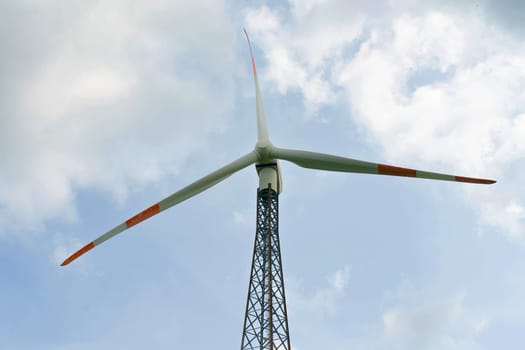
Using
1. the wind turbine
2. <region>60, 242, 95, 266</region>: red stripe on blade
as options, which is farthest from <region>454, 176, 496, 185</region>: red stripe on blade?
<region>60, 242, 95, 266</region>: red stripe on blade

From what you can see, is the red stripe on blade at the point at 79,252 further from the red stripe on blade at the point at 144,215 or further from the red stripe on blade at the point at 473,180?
the red stripe on blade at the point at 473,180

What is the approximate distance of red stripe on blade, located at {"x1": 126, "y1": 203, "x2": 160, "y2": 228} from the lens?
44781mm

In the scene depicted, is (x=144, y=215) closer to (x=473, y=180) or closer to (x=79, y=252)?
(x=79, y=252)

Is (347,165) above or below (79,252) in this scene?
above

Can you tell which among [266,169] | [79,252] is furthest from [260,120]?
[79,252]

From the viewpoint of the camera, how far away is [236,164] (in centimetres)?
5075

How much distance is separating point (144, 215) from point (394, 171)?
20.2 meters

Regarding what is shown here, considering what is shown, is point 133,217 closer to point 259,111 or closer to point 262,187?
point 262,187

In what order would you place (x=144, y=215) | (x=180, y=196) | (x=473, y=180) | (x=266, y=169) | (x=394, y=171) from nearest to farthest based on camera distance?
(x=473, y=180) < (x=394, y=171) < (x=144, y=215) < (x=180, y=196) < (x=266, y=169)

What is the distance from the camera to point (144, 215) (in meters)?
45.5

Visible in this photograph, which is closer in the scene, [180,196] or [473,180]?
[473,180]

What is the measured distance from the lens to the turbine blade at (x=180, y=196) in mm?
43938

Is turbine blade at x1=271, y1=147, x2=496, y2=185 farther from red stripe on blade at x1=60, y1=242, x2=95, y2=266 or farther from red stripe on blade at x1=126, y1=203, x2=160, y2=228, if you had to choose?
red stripe on blade at x1=60, y1=242, x2=95, y2=266

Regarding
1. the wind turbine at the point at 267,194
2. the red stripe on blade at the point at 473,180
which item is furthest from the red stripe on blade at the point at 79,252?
the red stripe on blade at the point at 473,180
